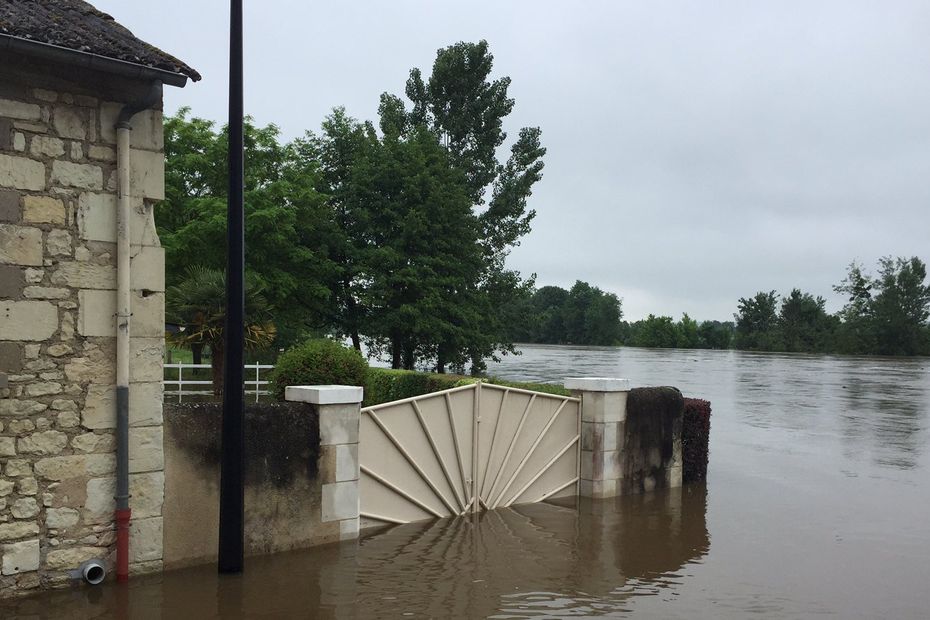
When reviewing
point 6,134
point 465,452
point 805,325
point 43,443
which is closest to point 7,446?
point 43,443

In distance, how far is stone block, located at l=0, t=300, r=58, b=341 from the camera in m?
5.98

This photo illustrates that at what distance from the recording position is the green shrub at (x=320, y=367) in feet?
40.8

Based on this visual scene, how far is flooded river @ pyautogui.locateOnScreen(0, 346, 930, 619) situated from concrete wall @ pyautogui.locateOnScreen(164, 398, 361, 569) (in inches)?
7.9

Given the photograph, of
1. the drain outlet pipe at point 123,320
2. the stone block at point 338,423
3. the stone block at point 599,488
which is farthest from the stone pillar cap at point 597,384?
the drain outlet pipe at point 123,320

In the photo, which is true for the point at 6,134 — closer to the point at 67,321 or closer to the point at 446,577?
the point at 67,321

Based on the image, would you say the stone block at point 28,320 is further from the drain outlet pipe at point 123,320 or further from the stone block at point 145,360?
the stone block at point 145,360

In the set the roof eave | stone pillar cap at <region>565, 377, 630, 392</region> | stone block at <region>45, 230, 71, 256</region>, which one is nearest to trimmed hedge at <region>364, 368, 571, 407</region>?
stone pillar cap at <region>565, 377, 630, 392</region>

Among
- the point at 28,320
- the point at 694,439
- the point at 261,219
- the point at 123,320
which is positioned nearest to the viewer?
the point at 28,320

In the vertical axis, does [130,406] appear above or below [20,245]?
below

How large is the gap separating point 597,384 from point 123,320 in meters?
6.31

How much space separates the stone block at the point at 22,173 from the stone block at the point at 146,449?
2.04m

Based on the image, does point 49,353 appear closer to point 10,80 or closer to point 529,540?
point 10,80

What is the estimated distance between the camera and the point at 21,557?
6039mm

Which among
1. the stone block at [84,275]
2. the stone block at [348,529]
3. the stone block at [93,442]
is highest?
the stone block at [84,275]
